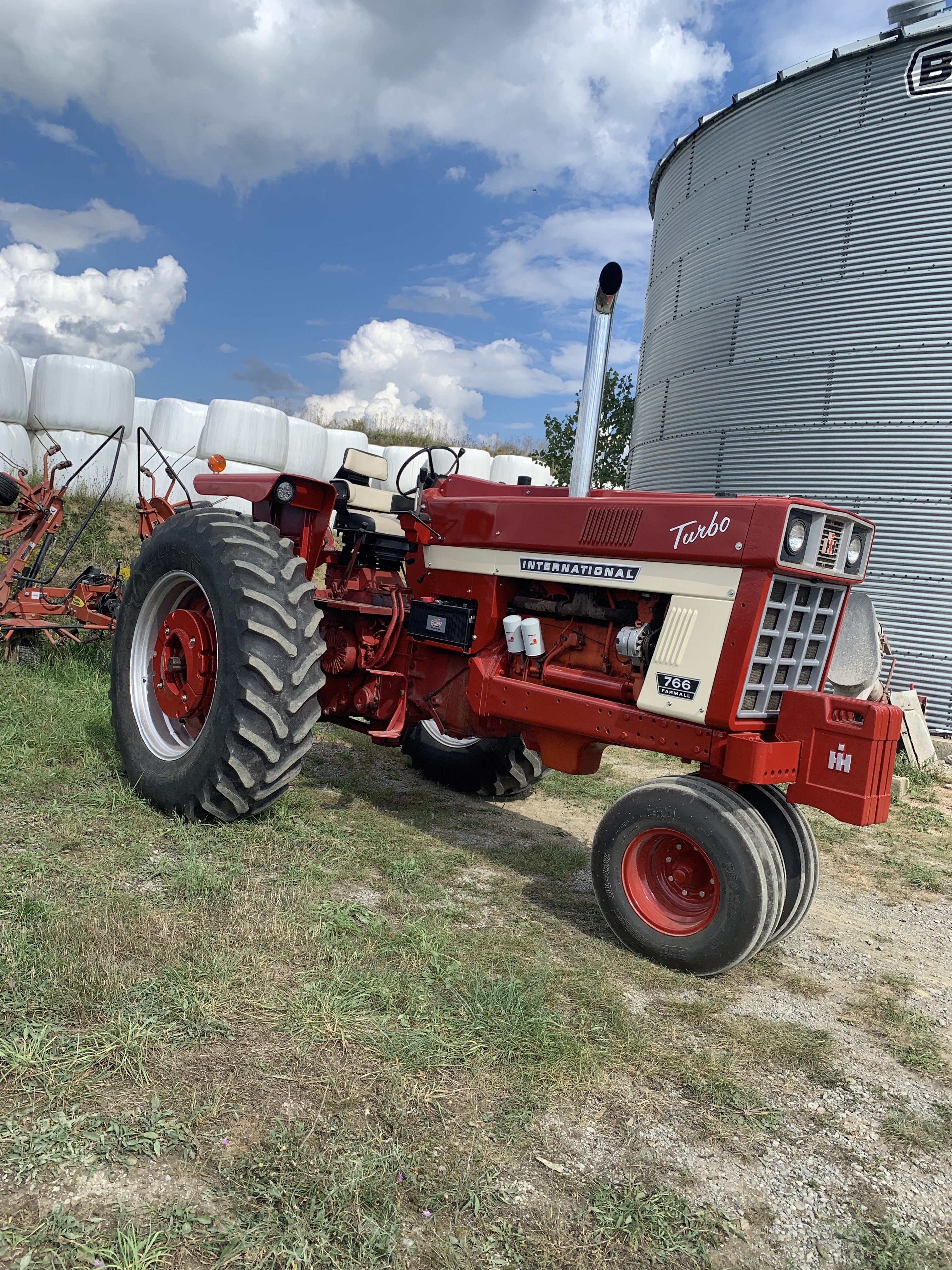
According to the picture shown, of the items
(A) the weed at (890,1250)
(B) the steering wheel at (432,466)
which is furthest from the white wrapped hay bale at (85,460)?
→ (A) the weed at (890,1250)

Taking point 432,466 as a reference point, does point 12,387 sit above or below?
above

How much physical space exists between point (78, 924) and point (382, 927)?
1.01 metres

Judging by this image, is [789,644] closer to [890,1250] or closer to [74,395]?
[890,1250]

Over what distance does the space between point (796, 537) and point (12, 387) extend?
1050 cm

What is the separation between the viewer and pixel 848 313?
8.66 m

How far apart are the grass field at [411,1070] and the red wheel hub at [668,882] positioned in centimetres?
20

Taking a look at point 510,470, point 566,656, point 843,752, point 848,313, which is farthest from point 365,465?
point 510,470

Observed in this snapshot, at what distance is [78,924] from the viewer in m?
2.82

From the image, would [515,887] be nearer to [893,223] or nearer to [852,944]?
[852,944]

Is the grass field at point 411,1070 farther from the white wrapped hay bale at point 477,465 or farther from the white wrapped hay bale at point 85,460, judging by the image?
the white wrapped hay bale at point 477,465

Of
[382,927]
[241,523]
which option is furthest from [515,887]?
[241,523]

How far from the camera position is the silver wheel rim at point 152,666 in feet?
14.8

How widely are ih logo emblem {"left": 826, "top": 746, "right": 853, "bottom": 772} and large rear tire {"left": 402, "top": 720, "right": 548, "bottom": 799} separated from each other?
219 cm

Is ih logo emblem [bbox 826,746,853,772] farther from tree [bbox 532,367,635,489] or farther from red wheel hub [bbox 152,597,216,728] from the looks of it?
tree [bbox 532,367,635,489]
